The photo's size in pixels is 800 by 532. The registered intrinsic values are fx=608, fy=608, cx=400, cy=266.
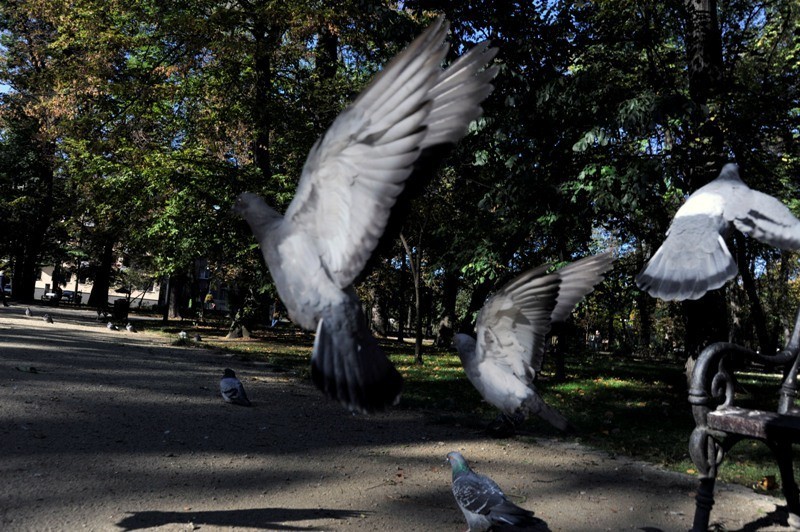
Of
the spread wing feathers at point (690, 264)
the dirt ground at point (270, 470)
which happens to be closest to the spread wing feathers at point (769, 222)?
the spread wing feathers at point (690, 264)

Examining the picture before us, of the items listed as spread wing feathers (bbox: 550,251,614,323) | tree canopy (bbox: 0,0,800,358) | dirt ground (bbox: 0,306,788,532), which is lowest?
dirt ground (bbox: 0,306,788,532)

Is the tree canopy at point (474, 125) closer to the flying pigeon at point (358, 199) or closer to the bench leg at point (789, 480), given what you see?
the flying pigeon at point (358, 199)

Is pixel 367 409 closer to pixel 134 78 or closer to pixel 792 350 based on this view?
pixel 792 350

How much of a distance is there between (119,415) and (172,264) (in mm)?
10418

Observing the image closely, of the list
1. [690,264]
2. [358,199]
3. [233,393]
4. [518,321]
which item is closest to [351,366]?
[358,199]

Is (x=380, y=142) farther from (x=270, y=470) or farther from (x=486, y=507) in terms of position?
(x=270, y=470)

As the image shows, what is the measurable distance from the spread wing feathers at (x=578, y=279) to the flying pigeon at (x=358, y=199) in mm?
909

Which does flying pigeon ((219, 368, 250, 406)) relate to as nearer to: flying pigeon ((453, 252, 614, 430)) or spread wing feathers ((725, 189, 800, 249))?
flying pigeon ((453, 252, 614, 430))

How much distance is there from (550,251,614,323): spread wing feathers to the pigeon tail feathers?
875mm

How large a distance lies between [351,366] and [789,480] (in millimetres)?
4062

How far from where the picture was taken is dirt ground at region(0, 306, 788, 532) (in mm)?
4398

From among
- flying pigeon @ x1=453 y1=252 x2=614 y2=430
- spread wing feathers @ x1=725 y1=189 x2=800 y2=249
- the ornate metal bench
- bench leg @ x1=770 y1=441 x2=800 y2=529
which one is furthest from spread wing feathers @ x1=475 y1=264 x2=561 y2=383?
bench leg @ x1=770 y1=441 x2=800 y2=529

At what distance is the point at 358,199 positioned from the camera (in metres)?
1.77

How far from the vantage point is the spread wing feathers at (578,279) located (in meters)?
2.42
